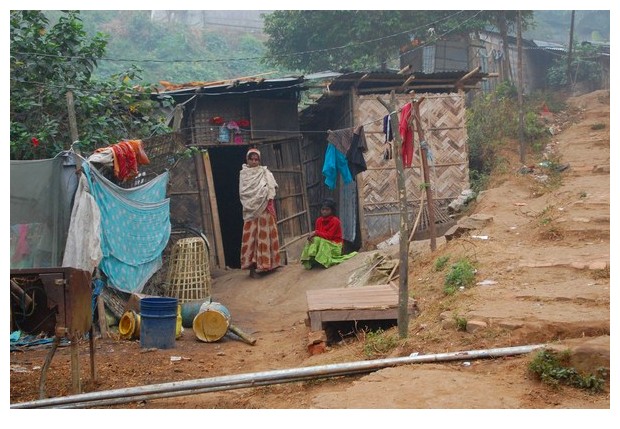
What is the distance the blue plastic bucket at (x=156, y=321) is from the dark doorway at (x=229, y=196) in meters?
7.46

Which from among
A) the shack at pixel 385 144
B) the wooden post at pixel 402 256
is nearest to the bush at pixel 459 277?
the wooden post at pixel 402 256

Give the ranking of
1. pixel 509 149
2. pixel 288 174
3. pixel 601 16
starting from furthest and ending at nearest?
pixel 601 16 → pixel 509 149 → pixel 288 174

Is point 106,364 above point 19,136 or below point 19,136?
below

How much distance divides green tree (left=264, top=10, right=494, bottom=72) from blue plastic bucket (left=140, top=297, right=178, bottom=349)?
1226cm

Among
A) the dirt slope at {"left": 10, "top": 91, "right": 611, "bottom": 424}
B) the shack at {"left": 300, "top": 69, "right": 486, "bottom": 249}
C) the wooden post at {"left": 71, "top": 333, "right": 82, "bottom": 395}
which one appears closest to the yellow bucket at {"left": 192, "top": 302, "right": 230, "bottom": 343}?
the dirt slope at {"left": 10, "top": 91, "right": 611, "bottom": 424}

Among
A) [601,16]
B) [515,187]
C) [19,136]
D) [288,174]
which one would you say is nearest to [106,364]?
[19,136]

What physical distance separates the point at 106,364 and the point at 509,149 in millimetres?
11173

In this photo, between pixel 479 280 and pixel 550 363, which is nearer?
pixel 550 363

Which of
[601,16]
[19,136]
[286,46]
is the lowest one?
[19,136]

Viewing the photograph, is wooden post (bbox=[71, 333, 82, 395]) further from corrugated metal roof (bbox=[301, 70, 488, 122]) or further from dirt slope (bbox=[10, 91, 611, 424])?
corrugated metal roof (bbox=[301, 70, 488, 122])

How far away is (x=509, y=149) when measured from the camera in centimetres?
1568

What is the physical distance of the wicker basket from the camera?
1030cm

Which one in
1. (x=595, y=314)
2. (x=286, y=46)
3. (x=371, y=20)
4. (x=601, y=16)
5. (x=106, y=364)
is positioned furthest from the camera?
(x=601, y=16)

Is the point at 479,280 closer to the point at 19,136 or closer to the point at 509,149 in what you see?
the point at 19,136
